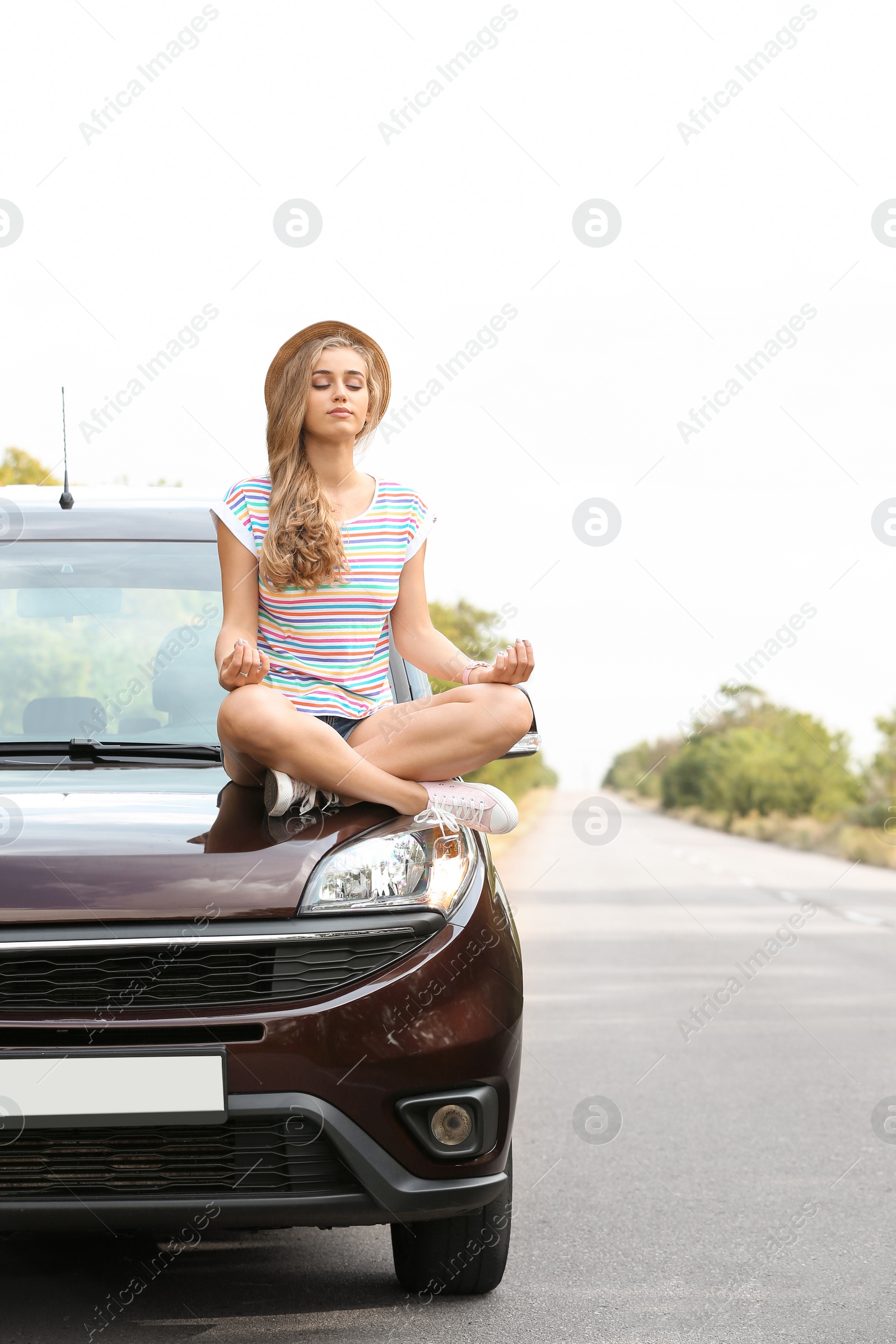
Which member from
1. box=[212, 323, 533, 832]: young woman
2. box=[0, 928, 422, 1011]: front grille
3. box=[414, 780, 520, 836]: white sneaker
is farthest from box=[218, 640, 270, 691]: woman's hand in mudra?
box=[0, 928, 422, 1011]: front grille

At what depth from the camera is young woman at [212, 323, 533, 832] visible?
3193 mm

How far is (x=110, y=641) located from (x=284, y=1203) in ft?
6.05

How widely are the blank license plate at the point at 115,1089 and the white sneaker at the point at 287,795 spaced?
552mm

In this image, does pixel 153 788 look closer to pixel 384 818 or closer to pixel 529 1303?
pixel 384 818

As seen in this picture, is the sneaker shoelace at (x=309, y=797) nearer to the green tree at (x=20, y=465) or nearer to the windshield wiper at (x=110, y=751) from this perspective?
the windshield wiper at (x=110, y=751)

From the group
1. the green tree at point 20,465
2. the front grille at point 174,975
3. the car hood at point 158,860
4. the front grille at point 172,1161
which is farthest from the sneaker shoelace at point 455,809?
the green tree at point 20,465

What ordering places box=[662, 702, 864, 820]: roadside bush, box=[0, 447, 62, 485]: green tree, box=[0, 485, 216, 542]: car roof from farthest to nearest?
box=[662, 702, 864, 820]: roadside bush
box=[0, 447, 62, 485]: green tree
box=[0, 485, 216, 542]: car roof

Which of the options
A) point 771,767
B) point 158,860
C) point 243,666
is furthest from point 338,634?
point 771,767

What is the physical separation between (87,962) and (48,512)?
2002 millimetres

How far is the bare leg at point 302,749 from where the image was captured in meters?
3.16

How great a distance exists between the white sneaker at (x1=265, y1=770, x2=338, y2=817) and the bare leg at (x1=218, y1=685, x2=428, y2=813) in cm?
2

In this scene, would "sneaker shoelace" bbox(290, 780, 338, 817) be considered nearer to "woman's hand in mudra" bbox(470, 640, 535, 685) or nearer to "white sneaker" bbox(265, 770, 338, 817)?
"white sneaker" bbox(265, 770, 338, 817)

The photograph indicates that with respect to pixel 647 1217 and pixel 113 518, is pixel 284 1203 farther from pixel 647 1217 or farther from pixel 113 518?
pixel 113 518

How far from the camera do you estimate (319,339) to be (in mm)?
3689
